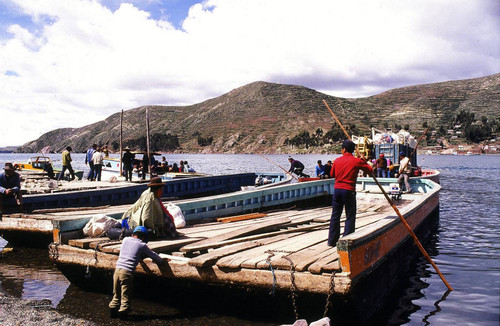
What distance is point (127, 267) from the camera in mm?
6520

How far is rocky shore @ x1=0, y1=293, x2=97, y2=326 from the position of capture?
21.9ft

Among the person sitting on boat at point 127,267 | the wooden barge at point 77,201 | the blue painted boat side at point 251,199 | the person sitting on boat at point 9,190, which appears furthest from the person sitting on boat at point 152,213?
the person sitting on boat at point 9,190

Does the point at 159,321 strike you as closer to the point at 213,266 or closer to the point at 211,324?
the point at 211,324

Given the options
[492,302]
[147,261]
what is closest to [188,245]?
[147,261]

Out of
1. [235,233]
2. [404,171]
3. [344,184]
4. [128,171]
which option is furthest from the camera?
[128,171]

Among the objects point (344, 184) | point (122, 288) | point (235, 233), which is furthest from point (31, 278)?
point (344, 184)

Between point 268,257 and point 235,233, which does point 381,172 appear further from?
point 268,257

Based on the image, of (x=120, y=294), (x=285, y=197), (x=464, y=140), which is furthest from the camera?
(x=464, y=140)

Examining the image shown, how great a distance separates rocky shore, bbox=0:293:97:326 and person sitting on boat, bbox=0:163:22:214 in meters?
4.33

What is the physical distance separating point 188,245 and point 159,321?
147 centimetres

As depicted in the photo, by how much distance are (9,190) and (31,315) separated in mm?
5511

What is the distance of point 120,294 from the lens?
6.78 m

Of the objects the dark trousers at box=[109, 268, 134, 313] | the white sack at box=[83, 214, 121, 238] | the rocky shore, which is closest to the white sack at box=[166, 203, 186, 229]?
the white sack at box=[83, 214, 121, 238]

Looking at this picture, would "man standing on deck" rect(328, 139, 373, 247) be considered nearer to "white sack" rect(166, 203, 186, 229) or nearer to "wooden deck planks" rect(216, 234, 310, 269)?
"wooden deck planks" rect(216, 234, 310, 269)
